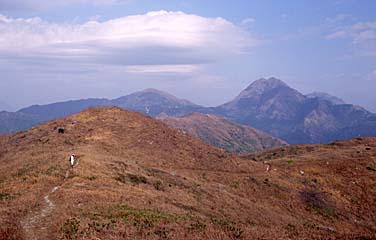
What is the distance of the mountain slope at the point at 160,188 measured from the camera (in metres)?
26.8

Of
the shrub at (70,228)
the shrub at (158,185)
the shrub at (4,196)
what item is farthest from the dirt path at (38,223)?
the shrub at (158,185)

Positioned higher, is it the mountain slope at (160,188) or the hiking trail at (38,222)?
the hiking trail at (38,222)

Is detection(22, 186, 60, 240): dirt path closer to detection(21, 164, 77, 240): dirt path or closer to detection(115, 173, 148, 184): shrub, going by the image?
detection(21, 164, 77, 240): dirt path

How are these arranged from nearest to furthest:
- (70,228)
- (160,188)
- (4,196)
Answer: (70,228) → (4,196) → (160,188)

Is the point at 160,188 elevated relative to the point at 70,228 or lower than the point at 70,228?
lower

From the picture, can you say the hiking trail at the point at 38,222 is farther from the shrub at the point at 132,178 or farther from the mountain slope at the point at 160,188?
Answer: the shrub at the point at 132,178

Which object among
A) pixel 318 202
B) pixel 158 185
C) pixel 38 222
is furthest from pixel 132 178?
pixel 318 202

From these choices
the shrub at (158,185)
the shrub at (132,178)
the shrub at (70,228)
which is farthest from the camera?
the shrub at (158,185)

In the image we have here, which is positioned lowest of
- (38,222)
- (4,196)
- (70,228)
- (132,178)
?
(132,178)

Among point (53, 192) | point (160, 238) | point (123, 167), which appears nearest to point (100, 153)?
point (123, 167)

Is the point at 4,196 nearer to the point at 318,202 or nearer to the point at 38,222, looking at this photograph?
the point at 38,222

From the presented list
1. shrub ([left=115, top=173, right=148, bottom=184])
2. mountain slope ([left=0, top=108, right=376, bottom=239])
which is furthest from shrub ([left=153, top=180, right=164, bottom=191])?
shrub ([left=115, top=173, right=148, bottom=184])

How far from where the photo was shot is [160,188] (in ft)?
144

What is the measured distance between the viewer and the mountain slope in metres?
26.8
